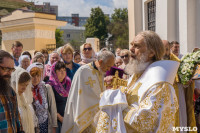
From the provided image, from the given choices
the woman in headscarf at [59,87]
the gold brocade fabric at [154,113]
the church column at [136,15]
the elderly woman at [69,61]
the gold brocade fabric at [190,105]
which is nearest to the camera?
the gold brocade fabric at [154,113]

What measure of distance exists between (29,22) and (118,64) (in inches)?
297

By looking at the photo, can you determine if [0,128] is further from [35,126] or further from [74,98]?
[74,98]

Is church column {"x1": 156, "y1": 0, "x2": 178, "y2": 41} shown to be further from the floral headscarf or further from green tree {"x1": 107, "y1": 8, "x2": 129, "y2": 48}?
green tree {"x1": 107, "y1": 8, "x2": 129, "y2": 48}

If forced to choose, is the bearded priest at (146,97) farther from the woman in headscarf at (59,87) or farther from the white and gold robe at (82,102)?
the woman in headscarf at (59,87)

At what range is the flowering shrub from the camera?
4.73 metres

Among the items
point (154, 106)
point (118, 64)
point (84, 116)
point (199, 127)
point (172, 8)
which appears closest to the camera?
point (154, 106)

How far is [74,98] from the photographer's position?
493cm

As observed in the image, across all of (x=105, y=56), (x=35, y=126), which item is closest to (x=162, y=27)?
(x=105, y=56)

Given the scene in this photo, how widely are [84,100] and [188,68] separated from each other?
5.87ft

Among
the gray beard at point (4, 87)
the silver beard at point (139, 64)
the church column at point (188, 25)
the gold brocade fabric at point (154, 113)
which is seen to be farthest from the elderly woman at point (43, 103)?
the church column at point (188, 25)

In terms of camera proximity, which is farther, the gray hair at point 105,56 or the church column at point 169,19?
the church column at point 169,19

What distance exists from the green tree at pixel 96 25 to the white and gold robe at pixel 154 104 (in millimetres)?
49852

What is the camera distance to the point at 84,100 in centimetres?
491

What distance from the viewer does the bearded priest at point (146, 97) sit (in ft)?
9.45
